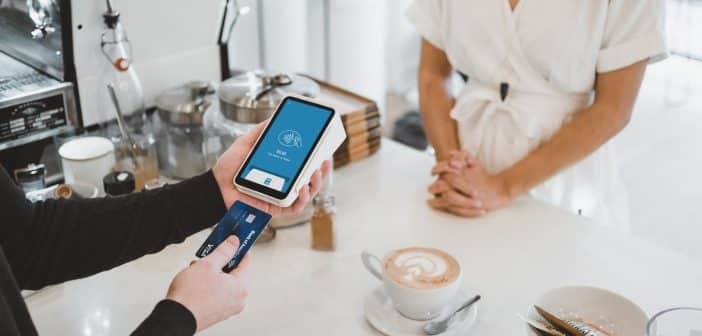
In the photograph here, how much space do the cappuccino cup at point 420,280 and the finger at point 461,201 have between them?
0.85 ft

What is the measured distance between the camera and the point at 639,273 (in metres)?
1.22

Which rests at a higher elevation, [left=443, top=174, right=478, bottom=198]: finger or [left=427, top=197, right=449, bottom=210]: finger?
[left=443, top=174, right=478, bottom=198]: finger

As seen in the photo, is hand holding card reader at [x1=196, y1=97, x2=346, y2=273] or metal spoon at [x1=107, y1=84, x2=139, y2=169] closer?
hand holding card reader at [x1=196, y1=97, x2=346, y2=273]

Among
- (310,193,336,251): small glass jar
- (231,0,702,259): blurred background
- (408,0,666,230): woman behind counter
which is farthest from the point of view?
(231,0,702,259): blurred background

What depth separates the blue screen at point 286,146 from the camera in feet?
3.46

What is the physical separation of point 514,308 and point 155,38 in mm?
884

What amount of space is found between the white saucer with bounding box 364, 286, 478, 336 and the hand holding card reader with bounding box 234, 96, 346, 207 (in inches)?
8.0

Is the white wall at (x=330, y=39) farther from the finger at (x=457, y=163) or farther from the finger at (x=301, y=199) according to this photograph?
the finger at (x=301, y=199)

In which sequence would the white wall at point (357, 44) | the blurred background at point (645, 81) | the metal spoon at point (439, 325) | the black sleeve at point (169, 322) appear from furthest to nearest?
the white wall at point (357, 44) < the blurred background at point (645, 81) < the metal spoon at point (439, 325) < the black sleeve at point (169, 322)

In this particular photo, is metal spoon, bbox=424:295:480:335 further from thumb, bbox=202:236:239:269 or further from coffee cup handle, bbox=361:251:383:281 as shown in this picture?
thumb, bbox=202:236:239:269

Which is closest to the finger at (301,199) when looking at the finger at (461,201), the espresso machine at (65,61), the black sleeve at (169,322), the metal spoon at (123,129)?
the black sleeve at (169,322)

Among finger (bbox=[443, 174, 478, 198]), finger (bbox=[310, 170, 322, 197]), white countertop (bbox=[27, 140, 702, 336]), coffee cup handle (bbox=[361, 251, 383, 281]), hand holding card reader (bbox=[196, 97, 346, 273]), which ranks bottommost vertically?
white countertop (bbox=[27, 140, 702, 336])

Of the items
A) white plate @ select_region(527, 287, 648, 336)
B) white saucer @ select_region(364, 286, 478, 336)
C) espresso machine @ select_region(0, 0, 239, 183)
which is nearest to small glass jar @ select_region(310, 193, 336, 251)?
white saucer @ select_region(364, 286, 478, 336)

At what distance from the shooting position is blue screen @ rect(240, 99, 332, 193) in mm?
1055
